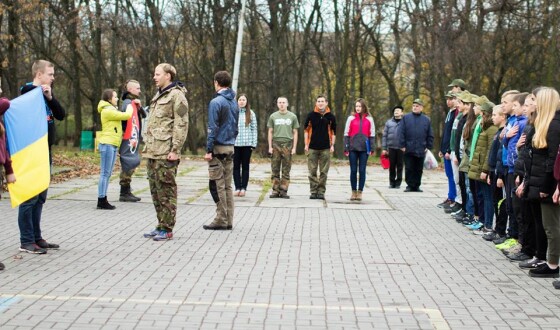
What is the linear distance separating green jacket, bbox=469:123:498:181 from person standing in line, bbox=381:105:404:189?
24.3 ft

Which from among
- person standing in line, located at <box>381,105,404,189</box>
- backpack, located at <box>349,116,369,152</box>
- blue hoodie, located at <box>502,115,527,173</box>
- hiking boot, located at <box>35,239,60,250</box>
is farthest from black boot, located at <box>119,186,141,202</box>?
blue hoodie, located at <box>502,115,527,173</box>

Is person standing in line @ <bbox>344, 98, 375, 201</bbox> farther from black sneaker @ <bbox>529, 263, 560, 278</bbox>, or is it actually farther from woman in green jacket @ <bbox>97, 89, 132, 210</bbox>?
black sneaker @ <bbox>529, 263, 560, 278</bbox>

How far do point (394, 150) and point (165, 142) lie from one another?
10126mm

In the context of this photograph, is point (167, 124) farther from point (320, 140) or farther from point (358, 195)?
point (358, 195)

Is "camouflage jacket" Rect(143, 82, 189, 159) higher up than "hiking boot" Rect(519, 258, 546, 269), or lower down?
higher up

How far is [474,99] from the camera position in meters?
11.6

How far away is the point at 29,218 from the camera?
845 centimetres

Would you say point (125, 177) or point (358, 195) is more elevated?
point (125, 177)

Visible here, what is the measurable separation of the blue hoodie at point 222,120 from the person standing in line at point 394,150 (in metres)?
8.26

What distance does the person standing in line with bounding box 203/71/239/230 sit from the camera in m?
10.5

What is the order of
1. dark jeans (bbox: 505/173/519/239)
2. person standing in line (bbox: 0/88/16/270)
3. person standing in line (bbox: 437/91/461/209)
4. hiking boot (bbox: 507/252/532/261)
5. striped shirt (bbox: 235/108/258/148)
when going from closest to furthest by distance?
person standing in line (bbox: 0/88/16/270) → hiking boot (bbox: 507/252/532/261) → dark jeans (bbox: 505/173/519/239) → person standing in line (bbox: 437/91/461/209) → striped shirt (bbox: 235/108/258/148)

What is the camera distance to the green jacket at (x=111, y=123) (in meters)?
12.8

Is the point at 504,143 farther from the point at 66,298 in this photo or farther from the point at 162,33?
the point at 162,33

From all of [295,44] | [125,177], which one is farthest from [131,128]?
[295,44]
